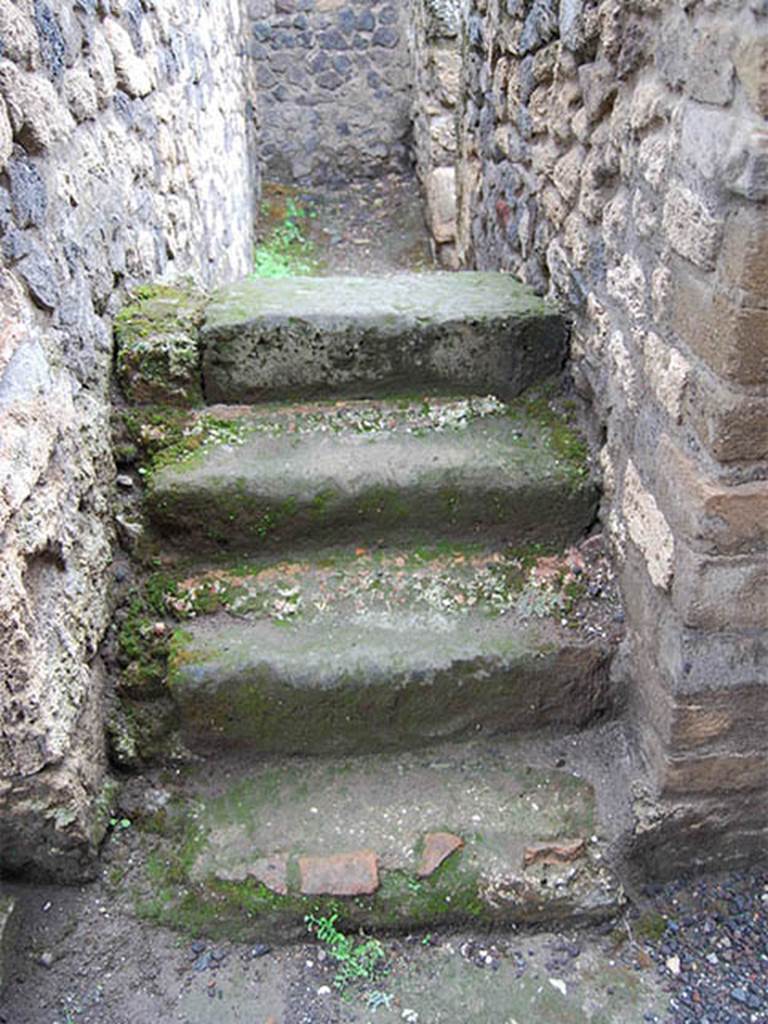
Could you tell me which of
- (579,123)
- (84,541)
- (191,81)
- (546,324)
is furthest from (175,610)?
(191,81)

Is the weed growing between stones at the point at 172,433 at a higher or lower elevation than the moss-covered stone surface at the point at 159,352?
lower

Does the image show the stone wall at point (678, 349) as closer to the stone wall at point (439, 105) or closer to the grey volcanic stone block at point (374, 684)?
the grey volcanic stone block at point (374, 684)

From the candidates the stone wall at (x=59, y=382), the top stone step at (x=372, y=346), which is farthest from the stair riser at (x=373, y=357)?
the stone wall at (x=59, y=382)

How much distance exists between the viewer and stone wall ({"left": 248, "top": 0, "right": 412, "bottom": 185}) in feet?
22.5

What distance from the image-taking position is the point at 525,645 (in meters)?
1.91

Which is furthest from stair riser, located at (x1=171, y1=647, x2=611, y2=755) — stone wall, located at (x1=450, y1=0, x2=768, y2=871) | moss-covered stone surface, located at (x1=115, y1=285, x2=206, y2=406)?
moss-covered stone surface, located at (x1=115, y1=285, x2=206, y2=406)

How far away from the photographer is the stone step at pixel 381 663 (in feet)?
6.14

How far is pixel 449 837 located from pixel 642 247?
4.04 feet

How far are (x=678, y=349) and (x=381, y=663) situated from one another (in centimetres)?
88

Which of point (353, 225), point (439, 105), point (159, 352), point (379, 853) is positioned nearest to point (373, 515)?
point (159, 352)

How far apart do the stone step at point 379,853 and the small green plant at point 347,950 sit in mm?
16

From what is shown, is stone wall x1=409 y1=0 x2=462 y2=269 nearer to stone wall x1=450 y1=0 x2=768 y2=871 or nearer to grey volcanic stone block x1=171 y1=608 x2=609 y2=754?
stone wall x1=450 y1=0 x2=768 y2=871

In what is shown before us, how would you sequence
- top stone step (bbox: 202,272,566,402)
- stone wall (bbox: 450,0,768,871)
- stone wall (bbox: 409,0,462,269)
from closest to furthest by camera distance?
stone wall (bbox: 450,0,768,871)
top stone step (bbox: 202,272,566,402)
stone wall (bbox: 409,0,462,269)

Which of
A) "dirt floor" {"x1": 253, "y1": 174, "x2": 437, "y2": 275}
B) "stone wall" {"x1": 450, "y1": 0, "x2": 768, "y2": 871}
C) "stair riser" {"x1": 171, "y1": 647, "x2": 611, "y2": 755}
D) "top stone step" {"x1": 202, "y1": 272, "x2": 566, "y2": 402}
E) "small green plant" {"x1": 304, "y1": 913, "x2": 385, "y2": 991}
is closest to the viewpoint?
"stone wall" {"x1": 450, "y1": 0, "x2": 768, "y2": 871}
